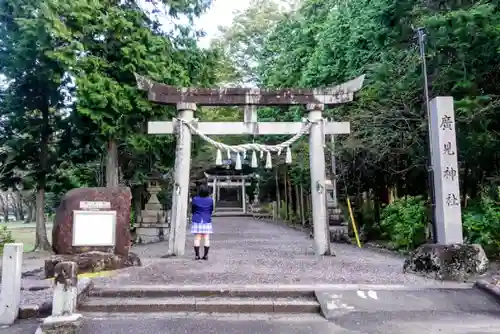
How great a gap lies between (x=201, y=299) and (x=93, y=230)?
3249 millimetres

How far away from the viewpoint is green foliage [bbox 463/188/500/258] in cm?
898

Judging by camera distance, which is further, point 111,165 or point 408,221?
point 111,165

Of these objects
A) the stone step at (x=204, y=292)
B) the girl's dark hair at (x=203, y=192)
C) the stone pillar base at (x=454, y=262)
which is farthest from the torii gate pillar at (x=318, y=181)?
the stone step at (x=204, y=292)

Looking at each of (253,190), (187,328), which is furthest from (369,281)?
(253,190)

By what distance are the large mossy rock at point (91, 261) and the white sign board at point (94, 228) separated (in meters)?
0.24

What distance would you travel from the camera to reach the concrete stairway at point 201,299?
5801mm

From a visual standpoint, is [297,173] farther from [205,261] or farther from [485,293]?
[485,293]

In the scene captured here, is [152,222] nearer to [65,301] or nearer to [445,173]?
[65,301]

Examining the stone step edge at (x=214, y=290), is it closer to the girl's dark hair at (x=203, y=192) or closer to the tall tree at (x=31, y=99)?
the girl's dark hair at (x=203, y=192)

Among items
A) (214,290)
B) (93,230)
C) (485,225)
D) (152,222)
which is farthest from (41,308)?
(152,222)

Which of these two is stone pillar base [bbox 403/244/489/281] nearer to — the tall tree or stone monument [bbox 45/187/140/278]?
stone monument [bbox 45/187/140/278]

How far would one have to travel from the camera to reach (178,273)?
7.64m

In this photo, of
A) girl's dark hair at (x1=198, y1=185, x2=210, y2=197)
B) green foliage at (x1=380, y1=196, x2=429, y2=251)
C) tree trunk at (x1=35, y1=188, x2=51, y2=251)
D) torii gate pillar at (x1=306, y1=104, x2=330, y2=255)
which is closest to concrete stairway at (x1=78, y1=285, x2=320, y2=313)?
girl's dark hair at (x1=198, y1=185, x2=210, y2=197)

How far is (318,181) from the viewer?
10594 mm
